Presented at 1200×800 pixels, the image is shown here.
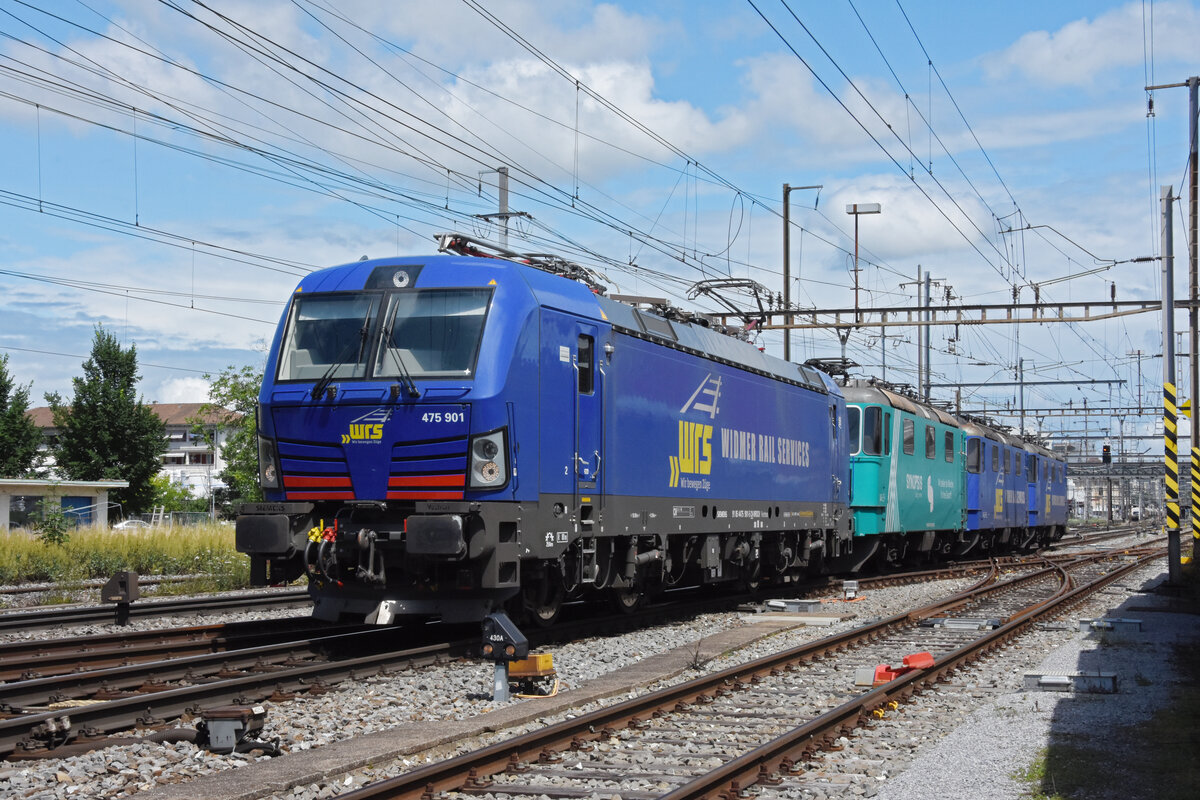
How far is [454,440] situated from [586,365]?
226 centimetres

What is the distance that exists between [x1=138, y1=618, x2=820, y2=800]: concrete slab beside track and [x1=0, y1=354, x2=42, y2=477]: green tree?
48686 millimetres

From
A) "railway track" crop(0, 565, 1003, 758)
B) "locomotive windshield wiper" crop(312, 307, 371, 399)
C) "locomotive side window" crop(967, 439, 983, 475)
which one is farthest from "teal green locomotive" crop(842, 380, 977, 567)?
"locomotive windshield wiper" crop(312, 307, 371, 399)

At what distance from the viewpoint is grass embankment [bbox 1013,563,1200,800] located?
6.75 meters

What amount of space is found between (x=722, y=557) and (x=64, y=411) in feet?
158

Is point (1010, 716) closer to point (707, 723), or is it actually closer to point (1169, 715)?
point (1169, 715)

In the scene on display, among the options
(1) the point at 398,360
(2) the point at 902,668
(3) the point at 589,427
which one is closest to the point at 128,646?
(1) the point at 398,360

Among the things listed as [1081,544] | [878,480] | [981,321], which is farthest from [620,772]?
[1081,544]

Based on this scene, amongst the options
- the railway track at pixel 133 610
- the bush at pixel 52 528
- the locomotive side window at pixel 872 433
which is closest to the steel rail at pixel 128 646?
the railway track at pixel 133 610

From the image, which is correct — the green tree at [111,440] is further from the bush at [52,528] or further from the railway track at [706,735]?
the railway track at [706,735]

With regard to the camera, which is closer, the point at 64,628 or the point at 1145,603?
the point at 64,628

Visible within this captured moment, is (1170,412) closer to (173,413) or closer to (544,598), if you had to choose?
(544,598)

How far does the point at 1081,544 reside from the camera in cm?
5156

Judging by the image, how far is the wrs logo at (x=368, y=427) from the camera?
10852 mm

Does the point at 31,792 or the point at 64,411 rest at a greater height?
the point at 64,411
